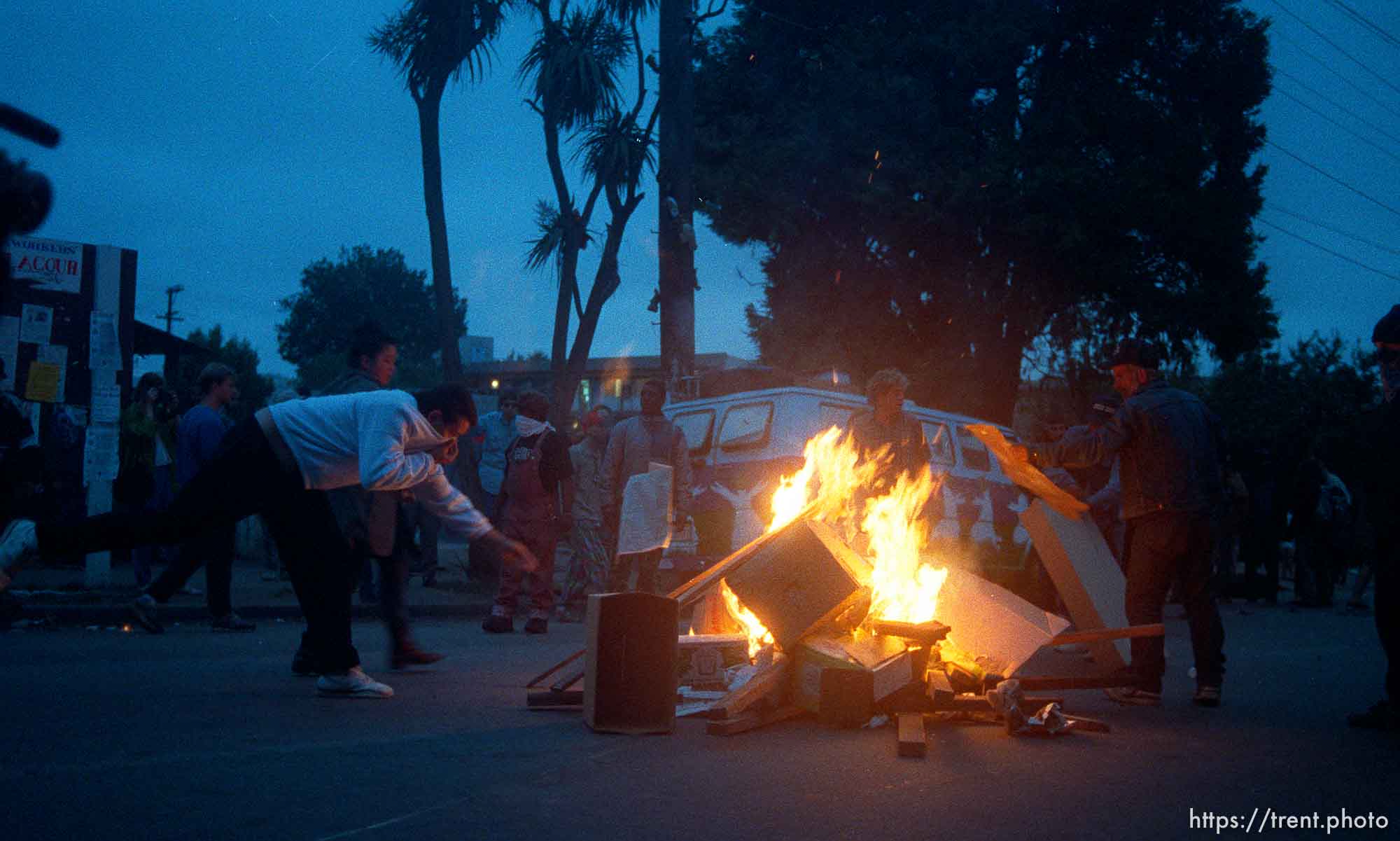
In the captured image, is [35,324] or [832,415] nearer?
[832,415]

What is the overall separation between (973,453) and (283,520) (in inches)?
357

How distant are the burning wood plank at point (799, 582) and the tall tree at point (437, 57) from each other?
14567 mm

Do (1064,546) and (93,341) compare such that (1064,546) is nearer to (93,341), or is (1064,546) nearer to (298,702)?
(298,702)

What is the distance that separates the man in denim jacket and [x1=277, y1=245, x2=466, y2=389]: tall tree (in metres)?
79.4

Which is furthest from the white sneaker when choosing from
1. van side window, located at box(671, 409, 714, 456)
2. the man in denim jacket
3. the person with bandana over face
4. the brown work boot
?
van side window, located at box(671, 409, 714, 456)

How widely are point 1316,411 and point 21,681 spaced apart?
5351cm

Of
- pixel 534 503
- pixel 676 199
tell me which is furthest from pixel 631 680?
pixel 676 199

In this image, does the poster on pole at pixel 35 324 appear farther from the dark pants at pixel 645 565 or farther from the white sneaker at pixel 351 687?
the white sneaker at pixel 351 687

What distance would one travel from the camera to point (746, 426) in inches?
452

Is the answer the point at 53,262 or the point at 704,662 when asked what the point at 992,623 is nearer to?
the point at 704,662

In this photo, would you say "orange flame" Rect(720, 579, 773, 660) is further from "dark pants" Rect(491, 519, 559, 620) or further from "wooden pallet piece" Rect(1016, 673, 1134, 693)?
"dark pants" Rect(491, 519, 559, 620)

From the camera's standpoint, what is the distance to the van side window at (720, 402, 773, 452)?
36.7 ft

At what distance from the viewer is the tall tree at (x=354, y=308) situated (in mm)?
86000

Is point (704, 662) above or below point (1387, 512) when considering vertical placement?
below
